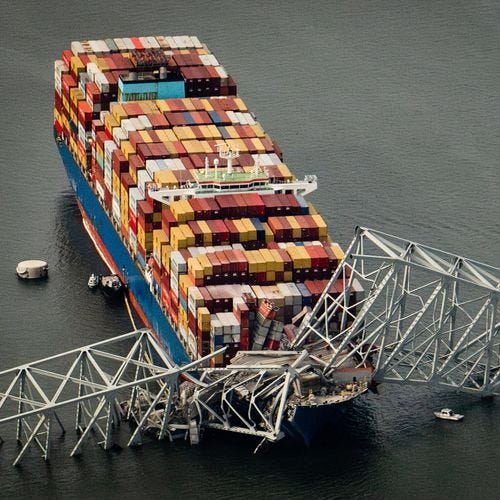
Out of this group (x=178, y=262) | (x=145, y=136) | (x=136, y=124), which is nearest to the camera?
(x=178, y=262)

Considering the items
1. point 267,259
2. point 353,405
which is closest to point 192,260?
point 267,259

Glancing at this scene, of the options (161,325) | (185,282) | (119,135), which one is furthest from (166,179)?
(185,282)

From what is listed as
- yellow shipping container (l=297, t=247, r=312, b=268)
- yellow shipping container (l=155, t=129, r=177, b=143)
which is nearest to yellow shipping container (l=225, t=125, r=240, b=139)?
yellow shipping container (l=155, t=129, r=177, b=143)

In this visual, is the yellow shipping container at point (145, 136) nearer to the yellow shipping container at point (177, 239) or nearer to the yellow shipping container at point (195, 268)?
the yellow shipping container at point (177, 239)

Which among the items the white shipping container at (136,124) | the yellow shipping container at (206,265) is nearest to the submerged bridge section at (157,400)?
the yellow shipping container at (206,265)

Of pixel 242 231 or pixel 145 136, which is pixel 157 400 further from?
pixel 145 136

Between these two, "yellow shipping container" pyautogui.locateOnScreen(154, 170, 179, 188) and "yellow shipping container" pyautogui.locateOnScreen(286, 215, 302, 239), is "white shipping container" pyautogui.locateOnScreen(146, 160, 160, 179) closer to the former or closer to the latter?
"yellow shipping container" pyautogui.locateOnScreen(154, 170, 179, 188)
